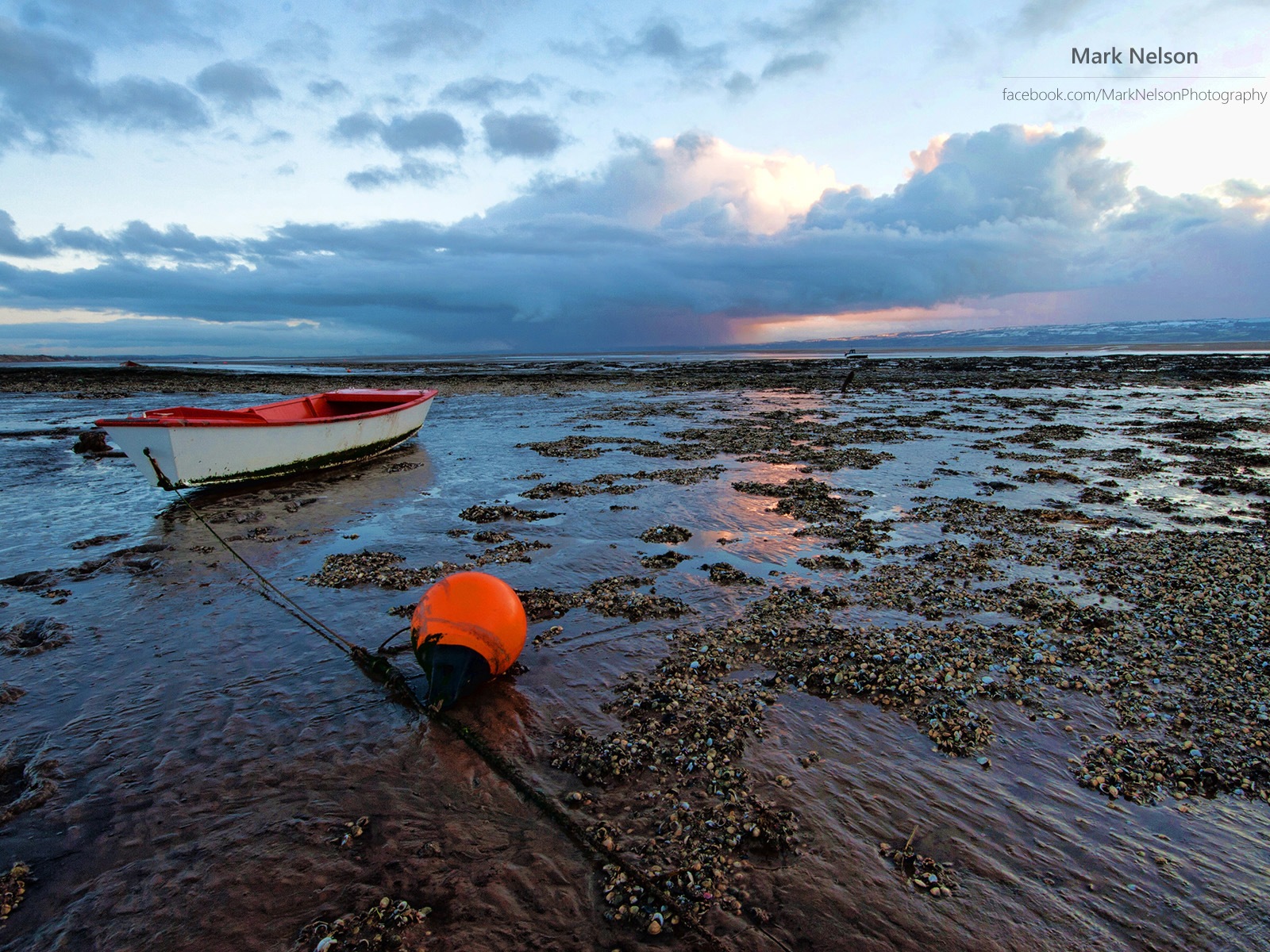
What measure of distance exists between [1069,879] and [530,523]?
8.88m

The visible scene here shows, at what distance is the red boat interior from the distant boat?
3 cm

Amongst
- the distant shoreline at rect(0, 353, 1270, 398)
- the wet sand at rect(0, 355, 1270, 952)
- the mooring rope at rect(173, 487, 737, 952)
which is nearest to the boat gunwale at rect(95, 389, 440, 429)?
the wet sand at rect(0, 355, 1270, 952)

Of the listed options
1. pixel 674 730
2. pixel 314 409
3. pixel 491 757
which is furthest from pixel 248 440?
pixel 674 730

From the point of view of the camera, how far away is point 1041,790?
14.5ft

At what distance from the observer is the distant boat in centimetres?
1171

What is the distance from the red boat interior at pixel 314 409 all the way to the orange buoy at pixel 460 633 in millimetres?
10122

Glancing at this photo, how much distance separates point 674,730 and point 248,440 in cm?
1229

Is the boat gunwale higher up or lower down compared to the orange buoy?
higher up

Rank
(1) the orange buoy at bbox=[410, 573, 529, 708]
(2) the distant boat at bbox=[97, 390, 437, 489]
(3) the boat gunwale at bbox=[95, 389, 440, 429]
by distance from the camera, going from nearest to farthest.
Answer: (1) the orange buoy at bbox=[410, 573, 529, 708] → (3) the boat gunwale at bbox=[95, 389, 440, 429] → (2) the distant boat at bbox=[97, 390, 437, 489]

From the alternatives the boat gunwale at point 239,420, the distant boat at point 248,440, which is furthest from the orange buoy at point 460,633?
the distant boat at point 248,440

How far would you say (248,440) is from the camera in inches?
516

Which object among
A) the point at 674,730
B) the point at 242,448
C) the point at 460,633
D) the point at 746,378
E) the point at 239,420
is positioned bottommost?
the point at 674,730

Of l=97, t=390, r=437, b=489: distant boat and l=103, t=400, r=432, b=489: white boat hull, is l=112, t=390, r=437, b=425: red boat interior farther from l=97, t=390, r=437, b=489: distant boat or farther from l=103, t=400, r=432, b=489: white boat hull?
l=103, t=400, r=432, b=489: white boat hull

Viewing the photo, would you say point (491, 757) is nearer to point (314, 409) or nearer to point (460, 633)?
point (460, 633)
